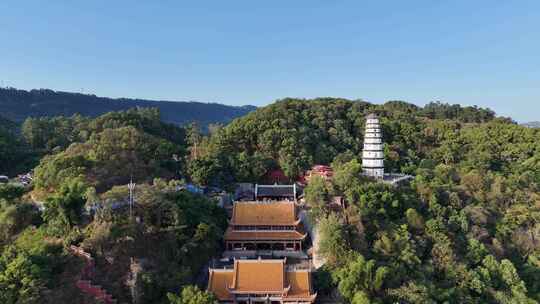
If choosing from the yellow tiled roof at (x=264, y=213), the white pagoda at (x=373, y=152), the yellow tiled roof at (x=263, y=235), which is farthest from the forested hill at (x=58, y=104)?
the yellow tiled roof at (x=263, y=235)

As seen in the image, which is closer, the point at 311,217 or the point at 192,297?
the point at 192,297

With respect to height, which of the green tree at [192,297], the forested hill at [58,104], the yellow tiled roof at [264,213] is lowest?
the green tree at [192,297]

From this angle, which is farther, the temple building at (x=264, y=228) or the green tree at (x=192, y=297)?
the temple building at (x=264, y=228)

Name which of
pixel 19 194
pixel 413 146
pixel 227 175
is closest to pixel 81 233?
pixel 19 194

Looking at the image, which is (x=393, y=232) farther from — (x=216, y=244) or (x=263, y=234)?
(x=216, y=244)

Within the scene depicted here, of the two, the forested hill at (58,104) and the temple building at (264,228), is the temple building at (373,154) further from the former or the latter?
the forested hill at (58,104)

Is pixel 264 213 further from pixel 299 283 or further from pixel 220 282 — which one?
pixel 220 282

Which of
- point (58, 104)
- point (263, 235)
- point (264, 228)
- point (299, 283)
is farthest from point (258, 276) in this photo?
point (58, 104)
